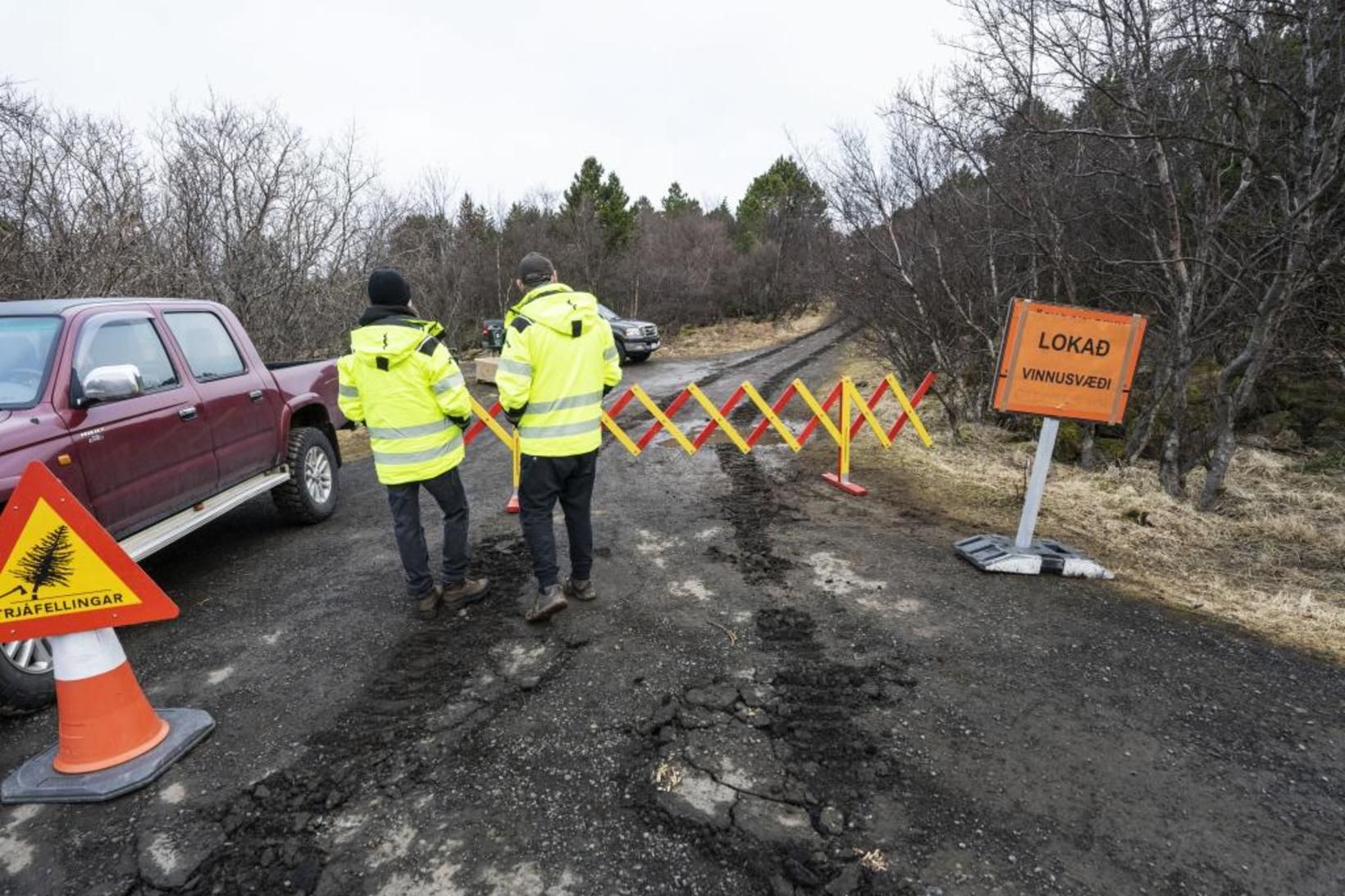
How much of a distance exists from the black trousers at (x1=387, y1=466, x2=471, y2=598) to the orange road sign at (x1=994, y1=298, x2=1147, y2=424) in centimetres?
370

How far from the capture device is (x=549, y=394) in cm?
379

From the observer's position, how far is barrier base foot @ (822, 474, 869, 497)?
671 cm

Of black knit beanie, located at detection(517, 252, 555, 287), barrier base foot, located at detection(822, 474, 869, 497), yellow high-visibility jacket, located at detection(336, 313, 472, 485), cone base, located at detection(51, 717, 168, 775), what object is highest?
black knit beanie, located at detection(517, 252, 555, 287)

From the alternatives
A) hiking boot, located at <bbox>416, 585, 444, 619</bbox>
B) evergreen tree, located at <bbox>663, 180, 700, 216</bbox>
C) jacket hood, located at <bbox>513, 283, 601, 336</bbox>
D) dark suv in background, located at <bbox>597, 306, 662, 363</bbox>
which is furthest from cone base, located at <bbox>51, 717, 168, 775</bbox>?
evergreen tree, located at <bbox>663, 180, 700, 216</bbox>

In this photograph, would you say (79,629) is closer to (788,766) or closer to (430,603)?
(430,603)

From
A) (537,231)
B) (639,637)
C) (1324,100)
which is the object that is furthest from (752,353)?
(639,637)

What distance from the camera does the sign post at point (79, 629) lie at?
2.59 metres

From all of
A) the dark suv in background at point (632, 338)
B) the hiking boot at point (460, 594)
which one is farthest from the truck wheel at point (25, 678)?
the dark suv in background at point (632, 338)

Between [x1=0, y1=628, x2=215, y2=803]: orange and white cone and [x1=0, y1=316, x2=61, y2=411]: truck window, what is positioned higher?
[x1=0, y1=316, x2=61, y2=411]: truck window

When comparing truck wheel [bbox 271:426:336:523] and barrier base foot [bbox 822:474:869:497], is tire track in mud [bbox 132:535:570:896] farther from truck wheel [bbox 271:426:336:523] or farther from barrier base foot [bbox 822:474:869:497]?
barrier base foot [bbox 822:474:869:497]

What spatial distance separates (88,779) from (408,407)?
212 centimetres

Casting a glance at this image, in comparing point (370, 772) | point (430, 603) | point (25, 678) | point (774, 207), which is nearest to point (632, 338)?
point (430, 603)

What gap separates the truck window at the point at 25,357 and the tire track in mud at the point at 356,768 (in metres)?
2.35

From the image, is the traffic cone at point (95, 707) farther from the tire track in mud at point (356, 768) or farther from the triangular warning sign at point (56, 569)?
the tire track in mud at point (356, 768)
